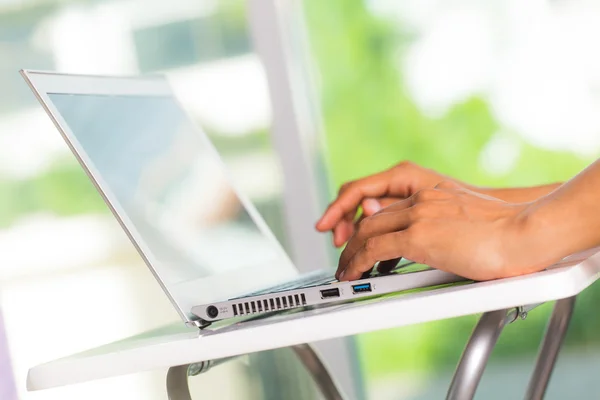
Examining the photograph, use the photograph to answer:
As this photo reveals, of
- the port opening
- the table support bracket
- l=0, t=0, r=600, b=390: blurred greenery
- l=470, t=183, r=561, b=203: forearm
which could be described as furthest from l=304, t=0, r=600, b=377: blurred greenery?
the port opening

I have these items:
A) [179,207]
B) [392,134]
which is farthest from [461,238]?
[392,134]

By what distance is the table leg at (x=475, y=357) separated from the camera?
33.1 inches

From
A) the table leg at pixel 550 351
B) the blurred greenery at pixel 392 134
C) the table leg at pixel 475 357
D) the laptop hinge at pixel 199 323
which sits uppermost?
the blurred greenery at pixel 392 134

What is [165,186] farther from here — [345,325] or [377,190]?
[345,325]

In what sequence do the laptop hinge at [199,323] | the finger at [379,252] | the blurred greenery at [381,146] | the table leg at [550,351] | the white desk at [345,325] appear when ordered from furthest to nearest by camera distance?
the blurred greenery at [381,146] → the table leg at [550,351] → the laptop hinge at [199,323] → the finger at [379,252] → the white desk at [345,325]

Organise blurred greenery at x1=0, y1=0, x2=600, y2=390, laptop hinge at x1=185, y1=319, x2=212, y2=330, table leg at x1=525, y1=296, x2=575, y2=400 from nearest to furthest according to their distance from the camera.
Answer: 1. laptop hinge at x1=185, y1=319, x2=212, y2=330
2. table leg at x1=525, y1=296, x2=575, y2=400
3. blurred greenery at x1=0, y1=0, x2=600, y2=390

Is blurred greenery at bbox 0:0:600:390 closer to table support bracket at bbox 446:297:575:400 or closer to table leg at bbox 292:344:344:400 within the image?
table leg at bbox 292:344:344:400

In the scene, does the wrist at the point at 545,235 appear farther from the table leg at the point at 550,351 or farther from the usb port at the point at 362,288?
the table leg at the point at 550,351

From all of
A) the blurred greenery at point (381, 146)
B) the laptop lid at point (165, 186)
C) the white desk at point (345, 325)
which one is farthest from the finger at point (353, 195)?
the blurred greenery at point (381, 146)

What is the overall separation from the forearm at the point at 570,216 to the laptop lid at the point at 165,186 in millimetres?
377

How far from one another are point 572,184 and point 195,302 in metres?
0.43

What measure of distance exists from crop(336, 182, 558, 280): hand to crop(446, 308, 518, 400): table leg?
55 millimetres

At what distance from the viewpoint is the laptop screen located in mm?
1076

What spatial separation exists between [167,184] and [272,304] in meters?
0.35
